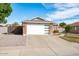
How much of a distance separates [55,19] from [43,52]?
2.30 meters

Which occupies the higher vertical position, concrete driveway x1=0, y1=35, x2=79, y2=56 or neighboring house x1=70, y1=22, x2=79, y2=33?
neighboring house x1=70, y1=22, x2=79, y2=33

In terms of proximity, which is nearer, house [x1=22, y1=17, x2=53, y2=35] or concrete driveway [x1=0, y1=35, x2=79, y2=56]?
concrete driveway [x1=0, y1=35, x2=79, y2=56]

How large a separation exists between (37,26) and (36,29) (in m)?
0.29

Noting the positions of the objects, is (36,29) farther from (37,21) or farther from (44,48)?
(44,48)

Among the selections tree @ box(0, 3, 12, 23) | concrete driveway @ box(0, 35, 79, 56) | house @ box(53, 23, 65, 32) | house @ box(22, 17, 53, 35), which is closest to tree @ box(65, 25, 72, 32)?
house @ box(53, 23, 65, 32)

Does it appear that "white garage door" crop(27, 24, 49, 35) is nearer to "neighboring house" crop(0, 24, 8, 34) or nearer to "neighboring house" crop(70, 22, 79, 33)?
"neighboring house" crop(0, 24, 8, 34)

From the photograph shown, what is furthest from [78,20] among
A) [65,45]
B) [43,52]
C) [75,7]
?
[43,52]

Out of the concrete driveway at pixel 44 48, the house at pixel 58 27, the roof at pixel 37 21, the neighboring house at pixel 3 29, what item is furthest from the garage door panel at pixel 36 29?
the neighboring house at pixel 3 29

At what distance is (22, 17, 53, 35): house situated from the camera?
1305 centimetres

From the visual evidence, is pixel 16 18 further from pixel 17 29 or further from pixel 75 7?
pixel 75 7

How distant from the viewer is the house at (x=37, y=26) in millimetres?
13049

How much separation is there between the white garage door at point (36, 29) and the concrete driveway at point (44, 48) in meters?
0.41

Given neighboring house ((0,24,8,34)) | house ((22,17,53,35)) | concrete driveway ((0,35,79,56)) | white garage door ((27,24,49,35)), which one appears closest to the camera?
concrete driveway ((0,35,79,56))

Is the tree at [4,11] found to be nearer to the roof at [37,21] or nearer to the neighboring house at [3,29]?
the neighboring house at [3,29]
